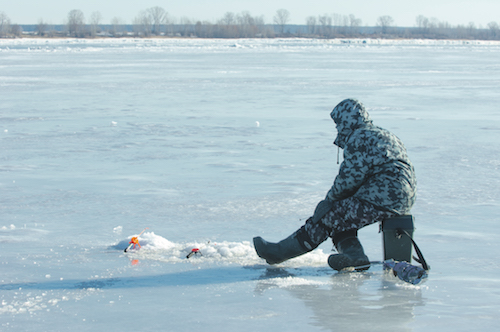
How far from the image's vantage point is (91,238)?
3.87m

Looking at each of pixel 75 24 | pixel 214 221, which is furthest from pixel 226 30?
pixel 214 221

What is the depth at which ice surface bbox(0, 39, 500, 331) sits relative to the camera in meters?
2.67

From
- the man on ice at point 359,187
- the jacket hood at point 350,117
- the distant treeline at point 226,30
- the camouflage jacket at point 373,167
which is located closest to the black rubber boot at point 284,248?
the man on ice at point 359,187

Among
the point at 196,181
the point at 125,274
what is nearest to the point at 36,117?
the point at 196,181

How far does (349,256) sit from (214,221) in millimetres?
1411

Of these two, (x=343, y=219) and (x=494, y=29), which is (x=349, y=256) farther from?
(x=494, y=29)

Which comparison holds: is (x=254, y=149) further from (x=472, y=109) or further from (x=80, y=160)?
(x=472, y=109)

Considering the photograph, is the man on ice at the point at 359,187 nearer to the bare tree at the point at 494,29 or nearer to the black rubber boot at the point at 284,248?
the black rubber boot at the point at 284,248

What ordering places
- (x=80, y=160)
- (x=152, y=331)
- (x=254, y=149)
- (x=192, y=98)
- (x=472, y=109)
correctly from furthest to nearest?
1. (x=192, y=98)
2. (x=472, y=109)
3. (x=254, y=149)
4. (x=80, y=160)
5. (x=152, y=331)

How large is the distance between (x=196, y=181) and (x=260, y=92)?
8.84 meters

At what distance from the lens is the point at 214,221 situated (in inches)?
168

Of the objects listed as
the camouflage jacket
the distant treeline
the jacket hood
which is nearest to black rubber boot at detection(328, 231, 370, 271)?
the camouflage jacket

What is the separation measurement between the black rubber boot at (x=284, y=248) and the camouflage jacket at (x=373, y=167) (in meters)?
0.39

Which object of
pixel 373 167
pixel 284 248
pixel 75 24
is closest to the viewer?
pixel 373 167
